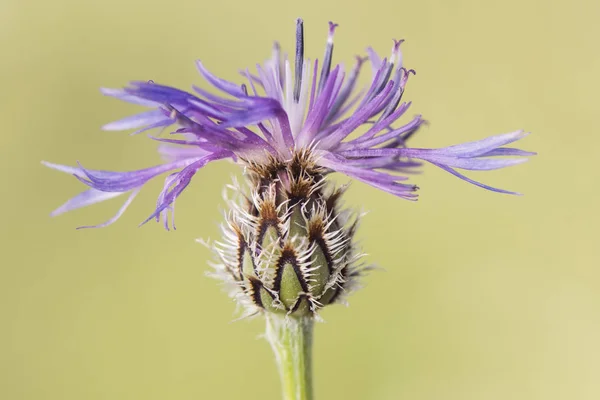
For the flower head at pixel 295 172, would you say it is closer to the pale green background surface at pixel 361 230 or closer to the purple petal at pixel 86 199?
the purple petal at pixel 86 199

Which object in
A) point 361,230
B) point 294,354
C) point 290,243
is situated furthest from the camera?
point 361,230

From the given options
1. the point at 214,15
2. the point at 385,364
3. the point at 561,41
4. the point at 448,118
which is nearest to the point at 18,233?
the point at 214,15

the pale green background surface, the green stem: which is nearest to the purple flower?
the green stem

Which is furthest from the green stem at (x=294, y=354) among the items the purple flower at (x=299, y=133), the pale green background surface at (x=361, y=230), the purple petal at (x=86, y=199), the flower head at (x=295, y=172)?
the pale green background surface at (x=361, y=230)

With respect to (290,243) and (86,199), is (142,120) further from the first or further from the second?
(290,243)

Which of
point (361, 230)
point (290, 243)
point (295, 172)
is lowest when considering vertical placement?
point (290, 243)

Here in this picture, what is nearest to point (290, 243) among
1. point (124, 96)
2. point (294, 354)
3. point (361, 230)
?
point (294, 354)

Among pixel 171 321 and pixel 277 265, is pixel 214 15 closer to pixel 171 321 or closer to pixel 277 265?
pixel 171 321
